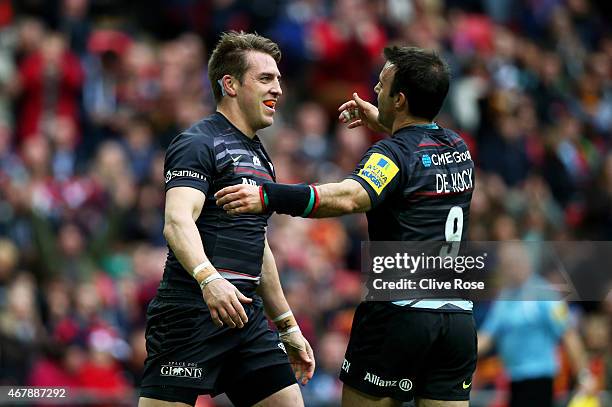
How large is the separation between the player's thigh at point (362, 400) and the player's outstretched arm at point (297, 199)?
111cm

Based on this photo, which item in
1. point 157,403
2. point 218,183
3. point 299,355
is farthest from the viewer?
point 299,355

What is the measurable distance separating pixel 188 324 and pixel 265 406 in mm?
690

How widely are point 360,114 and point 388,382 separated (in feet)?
5.83

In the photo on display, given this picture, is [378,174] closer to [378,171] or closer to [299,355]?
[378,171]

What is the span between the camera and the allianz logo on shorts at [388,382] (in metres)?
7.10

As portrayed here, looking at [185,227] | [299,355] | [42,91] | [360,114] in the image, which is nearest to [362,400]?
[299,355]

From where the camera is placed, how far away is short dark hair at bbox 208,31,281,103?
746cm

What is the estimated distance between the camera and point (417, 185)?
23.1 feet

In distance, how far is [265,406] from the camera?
7277 mm

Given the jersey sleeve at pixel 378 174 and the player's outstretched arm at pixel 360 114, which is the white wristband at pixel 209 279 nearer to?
the jersey sleeve at pixel 378 174

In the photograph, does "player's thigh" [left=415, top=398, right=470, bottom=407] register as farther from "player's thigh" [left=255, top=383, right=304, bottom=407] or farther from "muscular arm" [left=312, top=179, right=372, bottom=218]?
"muscular arm" [left=312, top=179, right=372, bottom=218]

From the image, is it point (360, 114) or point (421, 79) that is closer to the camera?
point (421, 79)

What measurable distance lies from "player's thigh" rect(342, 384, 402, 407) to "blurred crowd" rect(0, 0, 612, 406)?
449cm

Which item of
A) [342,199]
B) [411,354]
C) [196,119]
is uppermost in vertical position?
[196,119]
